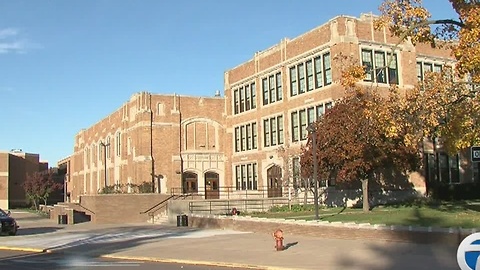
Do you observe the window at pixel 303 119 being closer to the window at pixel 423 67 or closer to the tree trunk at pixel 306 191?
the tree trunk at pixel 306 191

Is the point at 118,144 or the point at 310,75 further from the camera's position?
the point at 118,144

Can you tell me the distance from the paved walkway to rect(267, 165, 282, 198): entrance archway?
19360 mm

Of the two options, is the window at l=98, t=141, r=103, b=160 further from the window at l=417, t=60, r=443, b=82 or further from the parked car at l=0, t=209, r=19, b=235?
the window at l=417, t=60, r=443, b=82

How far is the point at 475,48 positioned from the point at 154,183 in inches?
1568

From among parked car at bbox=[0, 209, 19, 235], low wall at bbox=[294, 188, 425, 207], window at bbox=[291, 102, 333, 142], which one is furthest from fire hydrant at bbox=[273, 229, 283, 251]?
window at bbox=[291, 102, 333, 142]

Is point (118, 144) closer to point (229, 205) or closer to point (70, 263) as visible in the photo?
point (229, 205)

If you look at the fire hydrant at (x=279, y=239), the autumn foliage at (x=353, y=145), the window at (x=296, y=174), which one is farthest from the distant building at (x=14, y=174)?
the fire hydrant at (x=279, y=239)

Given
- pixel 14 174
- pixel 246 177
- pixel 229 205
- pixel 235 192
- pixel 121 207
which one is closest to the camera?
pixel 229 205

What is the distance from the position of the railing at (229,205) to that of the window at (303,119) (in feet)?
16.9

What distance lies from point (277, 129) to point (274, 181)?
4379 millimetres

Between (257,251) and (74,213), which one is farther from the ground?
(74,213)

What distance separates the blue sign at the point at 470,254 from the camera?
3938 millimetres

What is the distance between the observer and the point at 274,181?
45969mm

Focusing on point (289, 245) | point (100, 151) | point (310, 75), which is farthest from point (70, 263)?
point (100, 151)
